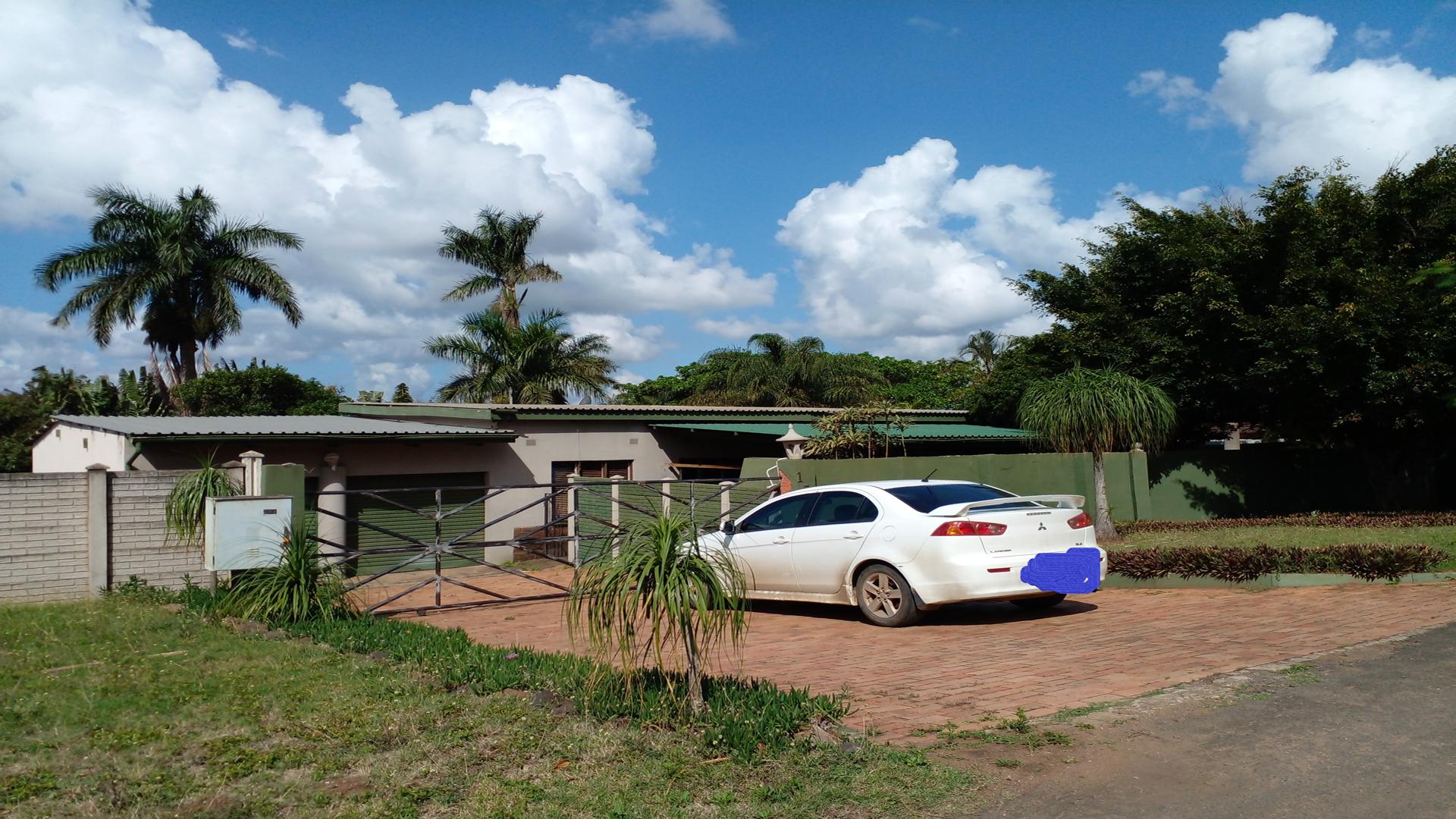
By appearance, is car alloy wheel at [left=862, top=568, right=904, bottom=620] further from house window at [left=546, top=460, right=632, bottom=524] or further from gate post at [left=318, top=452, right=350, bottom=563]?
house window at [left=546, top=460, right=632, bottom=524]

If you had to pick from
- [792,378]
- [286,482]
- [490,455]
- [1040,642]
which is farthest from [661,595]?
[792,378]

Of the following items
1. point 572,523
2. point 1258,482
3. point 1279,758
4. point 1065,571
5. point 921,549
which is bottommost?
point 1279,758

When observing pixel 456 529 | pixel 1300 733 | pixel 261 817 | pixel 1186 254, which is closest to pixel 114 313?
pixel 456 529

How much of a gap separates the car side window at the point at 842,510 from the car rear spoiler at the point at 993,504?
0.69m

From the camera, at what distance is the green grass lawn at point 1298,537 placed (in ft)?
40.6

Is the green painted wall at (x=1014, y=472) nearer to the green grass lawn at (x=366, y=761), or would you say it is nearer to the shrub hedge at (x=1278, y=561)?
the shrub hedge at (x=1278, y=561)

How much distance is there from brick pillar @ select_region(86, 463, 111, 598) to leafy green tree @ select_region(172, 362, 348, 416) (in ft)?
78.2

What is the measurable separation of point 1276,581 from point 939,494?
385 centimetres

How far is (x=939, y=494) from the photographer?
9820 millimetres

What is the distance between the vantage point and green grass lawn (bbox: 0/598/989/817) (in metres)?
4.52

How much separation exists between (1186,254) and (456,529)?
14.7 m

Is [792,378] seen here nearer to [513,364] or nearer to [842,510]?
[513,364]

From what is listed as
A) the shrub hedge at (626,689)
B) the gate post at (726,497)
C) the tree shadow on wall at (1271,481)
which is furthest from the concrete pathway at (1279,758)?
the tree shadow on wall at (1271,481)

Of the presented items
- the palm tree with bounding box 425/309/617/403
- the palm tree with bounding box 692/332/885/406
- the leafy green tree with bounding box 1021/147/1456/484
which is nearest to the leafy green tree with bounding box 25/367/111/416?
the palm tree with bounding box 425/309/617/403
